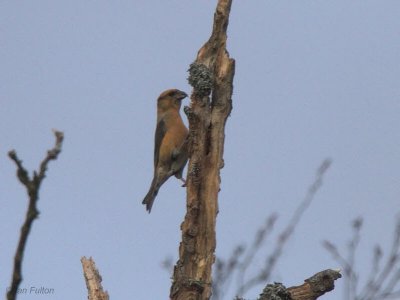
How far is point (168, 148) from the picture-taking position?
805cm

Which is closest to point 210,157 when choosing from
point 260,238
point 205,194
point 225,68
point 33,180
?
point 205,194

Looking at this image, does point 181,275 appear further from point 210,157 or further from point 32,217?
point 32,217

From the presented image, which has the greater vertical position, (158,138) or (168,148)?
(158,138)

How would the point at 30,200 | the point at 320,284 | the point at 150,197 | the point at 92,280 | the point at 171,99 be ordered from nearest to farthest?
the point at 30,200 → the point at 320,284 → the point at 92,280 → the point at 150,197 → the point at 171,99

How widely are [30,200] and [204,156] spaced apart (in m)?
3.08

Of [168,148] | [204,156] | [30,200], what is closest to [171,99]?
[168,148]

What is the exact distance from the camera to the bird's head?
338 inches

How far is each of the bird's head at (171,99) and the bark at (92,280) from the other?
160 inches

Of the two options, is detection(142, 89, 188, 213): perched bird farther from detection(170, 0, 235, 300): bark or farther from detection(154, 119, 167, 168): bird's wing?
detection(170, 0, 235, 300): bark

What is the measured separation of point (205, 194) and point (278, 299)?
84 cm

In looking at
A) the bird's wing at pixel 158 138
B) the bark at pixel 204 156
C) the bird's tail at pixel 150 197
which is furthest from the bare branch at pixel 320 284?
the bird's wing at pixel 158 138

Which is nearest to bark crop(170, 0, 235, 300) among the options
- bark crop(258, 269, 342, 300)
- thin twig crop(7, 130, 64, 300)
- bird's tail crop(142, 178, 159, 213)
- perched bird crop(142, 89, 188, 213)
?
bark crop(258, 269, 342, 300)

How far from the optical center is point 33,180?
5.40 ft

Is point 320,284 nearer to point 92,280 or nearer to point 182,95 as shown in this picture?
point 92,280
